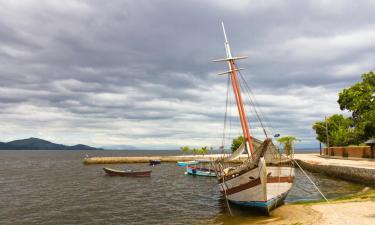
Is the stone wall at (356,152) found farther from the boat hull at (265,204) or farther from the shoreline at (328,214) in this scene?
the boat hull at (265,204)

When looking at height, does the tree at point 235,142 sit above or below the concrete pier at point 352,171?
above

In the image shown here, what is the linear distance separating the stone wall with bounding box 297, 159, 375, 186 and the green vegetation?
50.7ft

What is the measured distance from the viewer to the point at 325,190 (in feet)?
128

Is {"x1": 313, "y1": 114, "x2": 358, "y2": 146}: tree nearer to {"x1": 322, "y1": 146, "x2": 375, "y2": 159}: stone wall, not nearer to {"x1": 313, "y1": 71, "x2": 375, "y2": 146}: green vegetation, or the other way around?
{"x1": 313, "y1": 71, "x2": 375, "y2": 146}: green vegetation

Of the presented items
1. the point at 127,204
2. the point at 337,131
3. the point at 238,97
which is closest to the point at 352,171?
the point at 238,97

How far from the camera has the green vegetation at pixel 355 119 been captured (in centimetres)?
6556

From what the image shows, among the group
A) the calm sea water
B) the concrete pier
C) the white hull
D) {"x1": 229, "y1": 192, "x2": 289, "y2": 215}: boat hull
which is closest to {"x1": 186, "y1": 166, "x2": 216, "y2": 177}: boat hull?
the calm sea water

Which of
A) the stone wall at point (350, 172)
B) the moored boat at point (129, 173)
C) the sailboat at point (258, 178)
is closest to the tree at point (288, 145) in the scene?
the sailboat at point (258, 178)

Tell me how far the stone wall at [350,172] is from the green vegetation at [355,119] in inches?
609

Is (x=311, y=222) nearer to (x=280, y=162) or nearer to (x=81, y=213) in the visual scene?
(x=280, y=162)

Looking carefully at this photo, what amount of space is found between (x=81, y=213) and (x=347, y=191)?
29.5 metres

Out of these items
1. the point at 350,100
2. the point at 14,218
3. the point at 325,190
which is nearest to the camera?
the point at 14,218

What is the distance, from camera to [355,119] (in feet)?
313

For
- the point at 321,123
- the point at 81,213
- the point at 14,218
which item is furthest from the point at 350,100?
the point at 14,218
